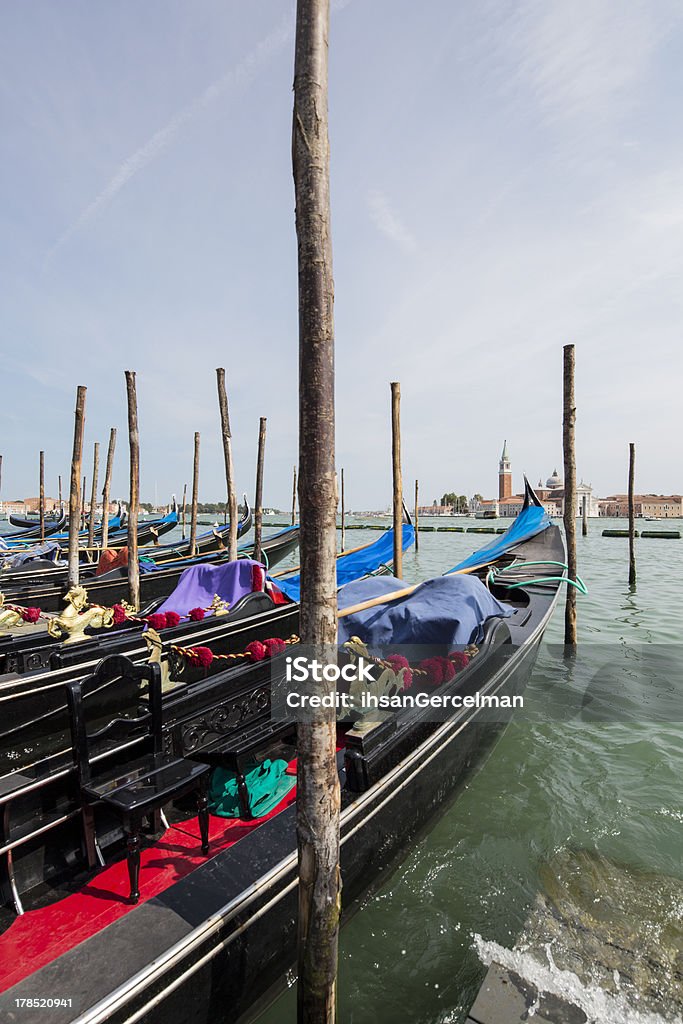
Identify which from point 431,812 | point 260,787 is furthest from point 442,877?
point 260,787

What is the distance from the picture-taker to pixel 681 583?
12.6m

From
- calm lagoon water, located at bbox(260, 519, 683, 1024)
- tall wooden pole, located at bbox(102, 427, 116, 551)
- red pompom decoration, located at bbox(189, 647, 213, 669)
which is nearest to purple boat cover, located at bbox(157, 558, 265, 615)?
red pompom decoration, located at bbox(189, 647, 213, 669)

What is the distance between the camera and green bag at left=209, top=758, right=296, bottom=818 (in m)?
2.53

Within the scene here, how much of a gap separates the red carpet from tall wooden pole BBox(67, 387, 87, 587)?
5.59m

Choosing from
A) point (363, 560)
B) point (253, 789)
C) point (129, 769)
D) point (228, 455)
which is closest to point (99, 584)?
point (228, 455)

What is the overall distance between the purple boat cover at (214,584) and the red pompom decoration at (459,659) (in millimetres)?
2871

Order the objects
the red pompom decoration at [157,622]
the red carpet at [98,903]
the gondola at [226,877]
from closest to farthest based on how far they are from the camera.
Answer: the gondola at [226,877]
the red carpet at [98,903]
the red pompom decoration at [157,622]

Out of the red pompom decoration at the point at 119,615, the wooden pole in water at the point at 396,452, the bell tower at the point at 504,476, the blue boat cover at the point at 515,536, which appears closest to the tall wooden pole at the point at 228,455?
the wooden pole in water at the point at 396,452

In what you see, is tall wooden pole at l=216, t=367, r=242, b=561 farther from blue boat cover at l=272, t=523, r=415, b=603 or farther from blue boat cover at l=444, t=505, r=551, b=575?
blue boat cover at l=444, t=505, r=551, b=575

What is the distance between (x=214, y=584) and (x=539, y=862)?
13.6 feet

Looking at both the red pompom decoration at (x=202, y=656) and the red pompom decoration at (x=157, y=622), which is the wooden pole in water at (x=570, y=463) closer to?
the red pompom decoration at (x=202, y=656)

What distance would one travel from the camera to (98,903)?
6.38 ft

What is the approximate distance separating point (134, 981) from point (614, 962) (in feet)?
5.99

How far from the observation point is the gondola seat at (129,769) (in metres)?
1.88
